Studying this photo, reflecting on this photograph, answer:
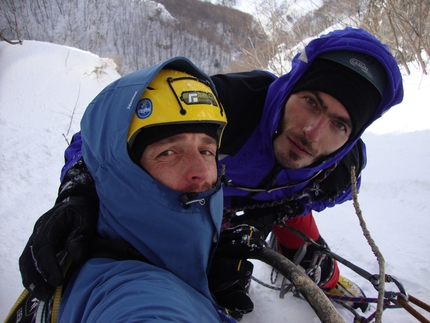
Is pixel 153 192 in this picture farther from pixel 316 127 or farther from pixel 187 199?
pixel 316 127

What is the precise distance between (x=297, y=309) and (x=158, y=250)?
1026 millimetres

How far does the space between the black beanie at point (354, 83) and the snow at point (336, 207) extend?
3.21 feet

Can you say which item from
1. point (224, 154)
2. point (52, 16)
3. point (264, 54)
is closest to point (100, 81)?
point (264, 54)

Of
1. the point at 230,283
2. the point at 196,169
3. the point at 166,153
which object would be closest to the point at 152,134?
the point at 166,153

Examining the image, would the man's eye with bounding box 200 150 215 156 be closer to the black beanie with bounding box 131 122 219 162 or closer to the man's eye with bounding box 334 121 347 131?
the black beanie with bounding box 131 122 219 162

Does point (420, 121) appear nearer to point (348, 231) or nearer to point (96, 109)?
point (348, 231)

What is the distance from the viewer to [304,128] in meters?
1.35

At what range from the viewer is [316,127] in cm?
131

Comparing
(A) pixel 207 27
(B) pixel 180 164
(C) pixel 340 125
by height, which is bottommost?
(A) pixel 207 27

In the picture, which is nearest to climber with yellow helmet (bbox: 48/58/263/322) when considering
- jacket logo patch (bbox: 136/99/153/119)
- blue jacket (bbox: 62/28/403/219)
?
jacket logo patch (bbox: 136/99/153/119)

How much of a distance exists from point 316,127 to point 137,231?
0.93 metres

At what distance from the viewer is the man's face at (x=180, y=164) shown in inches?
33.7

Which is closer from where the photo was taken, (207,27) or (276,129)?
(276,129)

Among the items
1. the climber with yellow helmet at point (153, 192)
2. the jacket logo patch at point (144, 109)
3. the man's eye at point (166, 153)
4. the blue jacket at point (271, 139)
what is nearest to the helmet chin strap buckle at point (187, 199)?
the climber with yellow helmet at point (153, 192)
